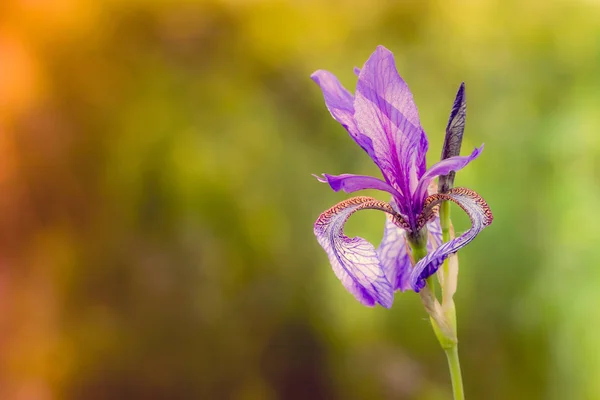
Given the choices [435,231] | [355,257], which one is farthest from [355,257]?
[435,231]

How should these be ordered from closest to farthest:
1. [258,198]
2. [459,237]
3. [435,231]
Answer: [459,237], [435,231], [258,198]

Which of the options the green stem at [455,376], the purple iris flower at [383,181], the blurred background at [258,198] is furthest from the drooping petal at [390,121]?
the blurred background at [258,198]

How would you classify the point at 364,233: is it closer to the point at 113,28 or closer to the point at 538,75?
the point at 538,75

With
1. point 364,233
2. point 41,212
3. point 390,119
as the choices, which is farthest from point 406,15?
point 41,212

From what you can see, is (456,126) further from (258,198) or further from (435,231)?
(258,198)

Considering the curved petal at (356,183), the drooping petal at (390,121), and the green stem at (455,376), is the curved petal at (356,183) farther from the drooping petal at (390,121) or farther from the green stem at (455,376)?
the green stem at (455,376)

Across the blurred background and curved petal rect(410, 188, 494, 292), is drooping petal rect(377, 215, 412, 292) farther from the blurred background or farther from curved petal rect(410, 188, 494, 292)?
the blurred background
